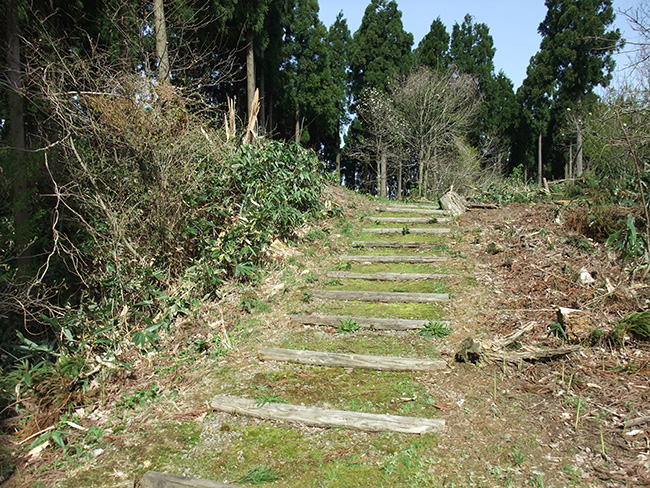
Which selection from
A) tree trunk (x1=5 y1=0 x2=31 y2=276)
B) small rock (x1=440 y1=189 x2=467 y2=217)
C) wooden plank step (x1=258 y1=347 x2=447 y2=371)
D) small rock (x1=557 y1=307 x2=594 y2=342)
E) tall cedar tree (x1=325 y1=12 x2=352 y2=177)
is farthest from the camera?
tall cedar tree (x1=325 y1=12 x2=352 y2=177)

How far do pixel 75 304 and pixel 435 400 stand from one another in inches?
160

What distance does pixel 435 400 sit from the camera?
3346mm

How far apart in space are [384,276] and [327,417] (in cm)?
284

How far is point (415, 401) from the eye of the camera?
11.0ft

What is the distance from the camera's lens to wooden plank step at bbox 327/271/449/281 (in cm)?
562

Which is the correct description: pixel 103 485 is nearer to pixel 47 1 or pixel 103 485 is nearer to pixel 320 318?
pixel 320 318

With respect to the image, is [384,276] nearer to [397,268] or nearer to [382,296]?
[397,268]

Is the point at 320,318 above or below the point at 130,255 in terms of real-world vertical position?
below

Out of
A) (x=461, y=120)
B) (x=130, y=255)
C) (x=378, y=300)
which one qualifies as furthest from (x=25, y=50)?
(x=461, y=120)

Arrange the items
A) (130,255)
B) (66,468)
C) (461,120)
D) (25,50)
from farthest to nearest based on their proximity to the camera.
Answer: (461,120), (25,50), (130,255), (66,468)

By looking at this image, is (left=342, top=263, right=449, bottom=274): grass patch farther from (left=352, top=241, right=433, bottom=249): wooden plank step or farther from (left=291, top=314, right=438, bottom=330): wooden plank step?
(left=291, top=314, right=438, bottom=330): wooden plank step

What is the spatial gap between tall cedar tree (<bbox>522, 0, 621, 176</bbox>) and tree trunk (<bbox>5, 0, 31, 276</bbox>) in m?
22.7

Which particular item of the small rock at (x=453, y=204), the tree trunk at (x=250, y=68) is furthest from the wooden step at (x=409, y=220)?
the tree trunk at (x=250, y=68)

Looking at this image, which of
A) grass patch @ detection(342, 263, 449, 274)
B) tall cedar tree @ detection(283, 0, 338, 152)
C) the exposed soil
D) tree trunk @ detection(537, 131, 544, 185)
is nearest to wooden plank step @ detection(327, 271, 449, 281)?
grass patch @ detection(342, 263, 449, 274)
